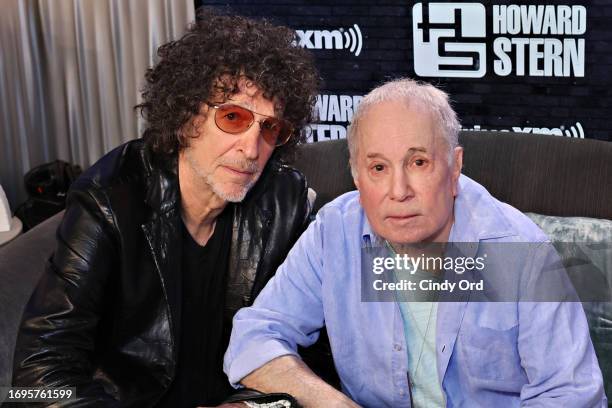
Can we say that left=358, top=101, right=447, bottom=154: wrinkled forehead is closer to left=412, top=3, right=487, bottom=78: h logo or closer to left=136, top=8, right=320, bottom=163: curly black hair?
left=136, top=8, right=320, bottom=163: curly black hair

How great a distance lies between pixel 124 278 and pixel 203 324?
11.4 inches

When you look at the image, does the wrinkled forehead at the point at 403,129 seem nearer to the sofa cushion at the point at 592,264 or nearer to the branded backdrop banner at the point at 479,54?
the sofa cushion at the point at 592,264

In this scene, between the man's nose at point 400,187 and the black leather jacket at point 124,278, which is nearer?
the man's nose at point 400,187

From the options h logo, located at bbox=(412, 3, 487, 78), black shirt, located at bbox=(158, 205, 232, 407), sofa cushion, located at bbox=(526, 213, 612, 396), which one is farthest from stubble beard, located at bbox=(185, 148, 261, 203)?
h logo, located at bbox=(412, 3, 487, 78)

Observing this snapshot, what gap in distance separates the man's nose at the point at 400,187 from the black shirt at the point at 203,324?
701 mm

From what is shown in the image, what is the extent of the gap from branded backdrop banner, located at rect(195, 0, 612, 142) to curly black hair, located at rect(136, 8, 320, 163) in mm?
1589

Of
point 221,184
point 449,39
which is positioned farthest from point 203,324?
point 449,39

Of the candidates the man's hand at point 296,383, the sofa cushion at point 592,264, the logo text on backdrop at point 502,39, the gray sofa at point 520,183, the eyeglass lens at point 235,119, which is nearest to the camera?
the man's hand at point 296,383

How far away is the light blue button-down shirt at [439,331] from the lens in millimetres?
1847

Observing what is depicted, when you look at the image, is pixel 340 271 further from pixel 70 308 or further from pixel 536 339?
pixel 70 308

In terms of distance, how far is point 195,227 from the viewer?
2441mm

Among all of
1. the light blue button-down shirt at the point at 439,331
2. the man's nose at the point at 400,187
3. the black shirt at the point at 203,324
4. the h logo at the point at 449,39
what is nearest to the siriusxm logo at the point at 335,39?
the h logo at the point at 449,39

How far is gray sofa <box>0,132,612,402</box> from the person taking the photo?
2607mm

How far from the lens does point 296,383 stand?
204 centimetres
